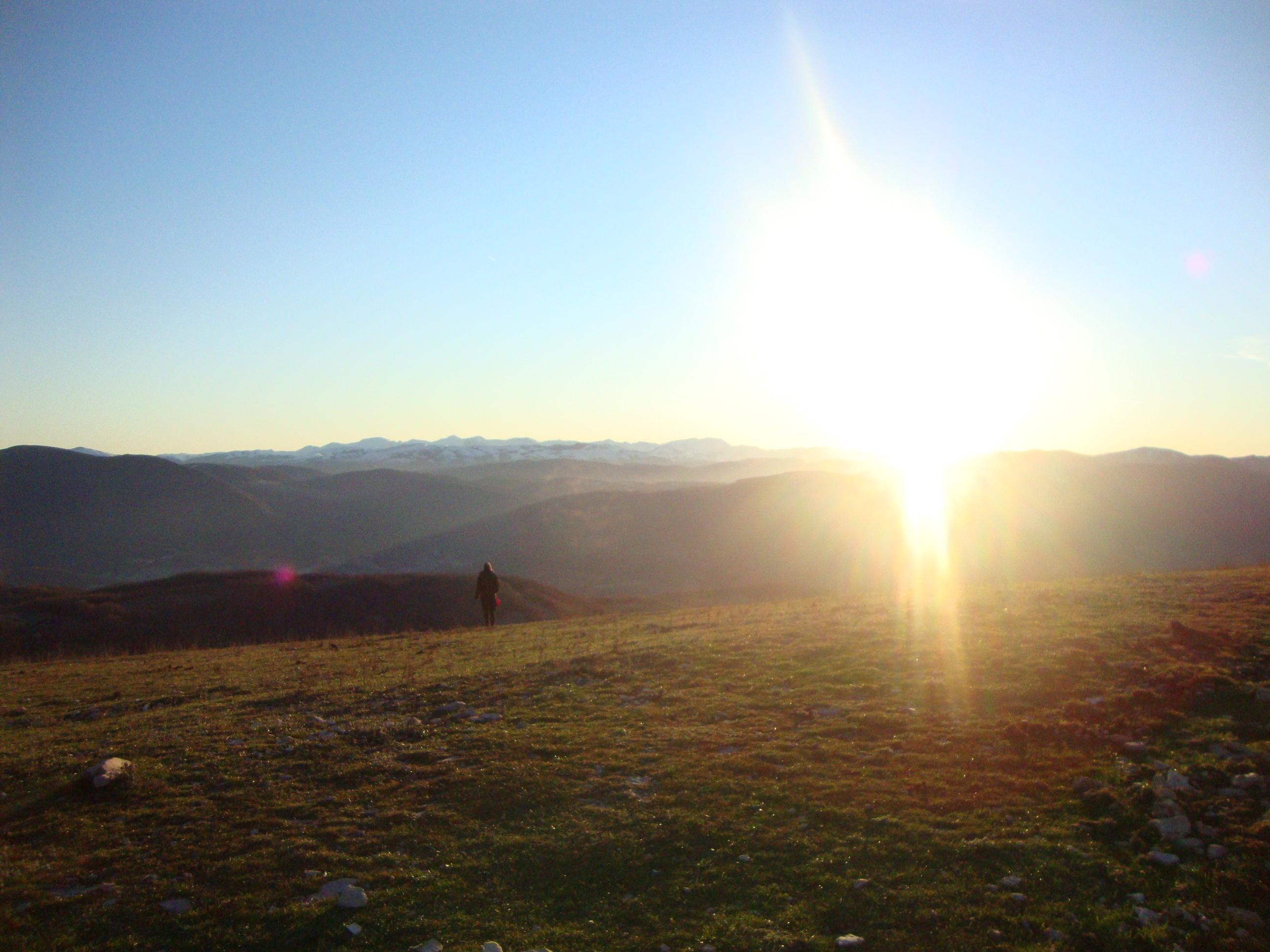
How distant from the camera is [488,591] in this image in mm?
26422

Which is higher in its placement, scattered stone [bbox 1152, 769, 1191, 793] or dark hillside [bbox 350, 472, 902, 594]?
scattered stone [bbox 1152, 769, 1191, 793]

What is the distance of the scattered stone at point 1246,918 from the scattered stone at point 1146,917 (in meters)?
0.52

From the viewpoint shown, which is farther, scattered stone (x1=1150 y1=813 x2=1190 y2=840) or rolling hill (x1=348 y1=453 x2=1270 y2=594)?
rolling hill (x1=348 y1=453 x2=1270 y2=594)

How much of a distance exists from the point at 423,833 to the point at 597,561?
3527 inches

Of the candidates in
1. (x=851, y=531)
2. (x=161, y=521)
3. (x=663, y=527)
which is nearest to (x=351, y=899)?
(x=851, y=531)

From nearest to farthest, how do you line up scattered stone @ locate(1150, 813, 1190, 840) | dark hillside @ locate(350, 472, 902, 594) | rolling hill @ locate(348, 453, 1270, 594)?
scattered stone @ locate(1150, 813, 1190, 840) < rolling hill @ locate(348, 453, 1270, 594) < dark hillside @ locate(350, 472, 902, 594)

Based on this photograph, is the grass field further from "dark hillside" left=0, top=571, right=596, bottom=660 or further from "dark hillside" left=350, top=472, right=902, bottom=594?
"dark hillside" left=350, top=472, right=902, bottom=594

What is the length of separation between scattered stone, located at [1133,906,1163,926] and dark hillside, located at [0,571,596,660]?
33.5 m

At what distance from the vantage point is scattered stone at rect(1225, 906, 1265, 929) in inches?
242

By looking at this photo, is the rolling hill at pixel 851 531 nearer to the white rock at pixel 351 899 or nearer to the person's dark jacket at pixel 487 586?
the person's dark jacket at pixel 487 586

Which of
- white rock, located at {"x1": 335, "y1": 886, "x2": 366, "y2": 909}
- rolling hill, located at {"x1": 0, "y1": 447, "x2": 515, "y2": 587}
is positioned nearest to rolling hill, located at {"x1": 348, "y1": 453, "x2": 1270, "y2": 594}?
rolling hill, located at {"x1": 0, "y1": 447, "x2": 515, "y2": 587}

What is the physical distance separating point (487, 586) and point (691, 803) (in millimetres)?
18339

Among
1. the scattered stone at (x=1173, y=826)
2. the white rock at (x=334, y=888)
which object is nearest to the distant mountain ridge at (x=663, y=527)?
the scattered stone at (x=1173, y=826)

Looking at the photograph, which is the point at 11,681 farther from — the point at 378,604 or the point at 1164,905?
the point at 378,604
